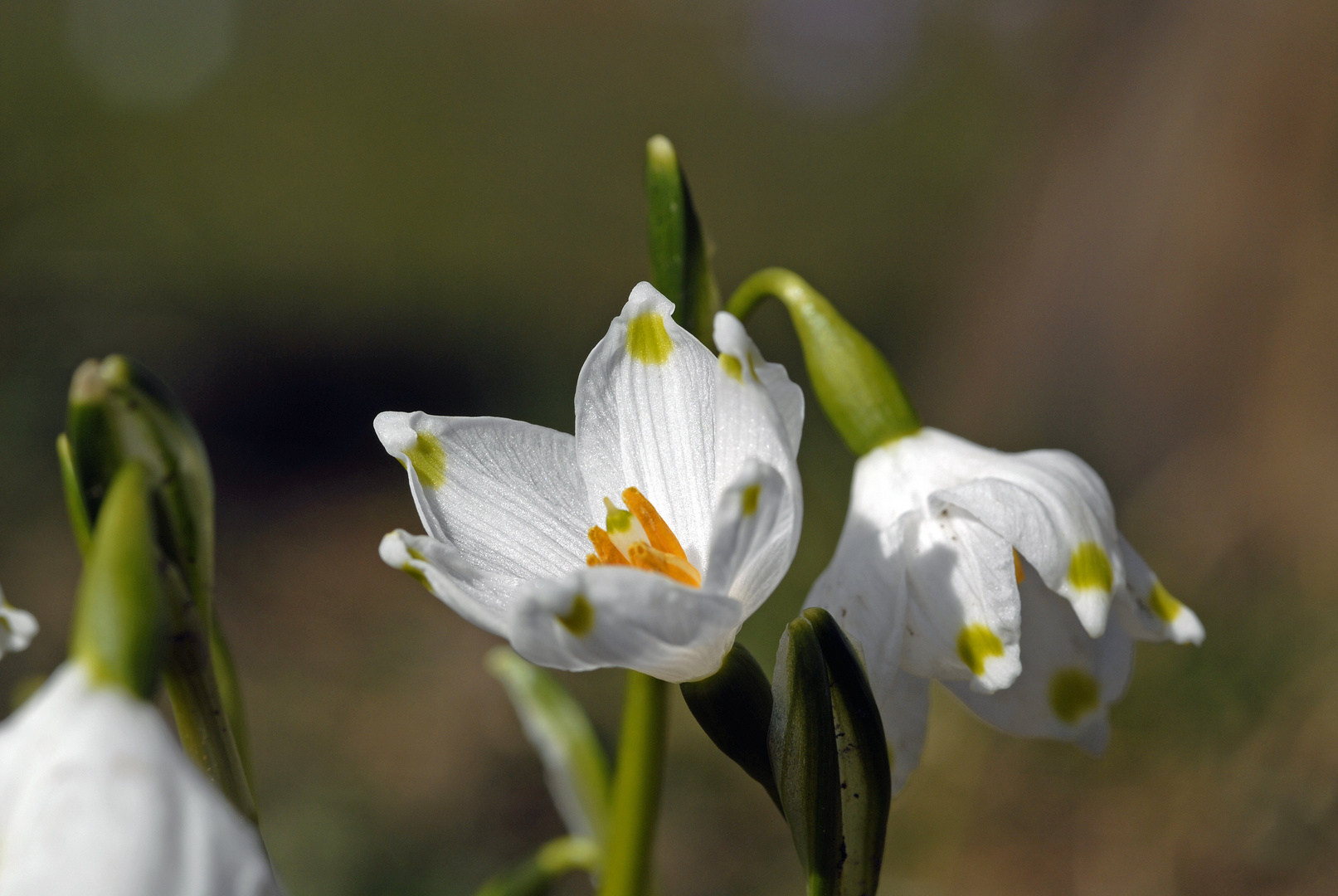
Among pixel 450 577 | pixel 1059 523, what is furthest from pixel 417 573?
pixel 1059 523

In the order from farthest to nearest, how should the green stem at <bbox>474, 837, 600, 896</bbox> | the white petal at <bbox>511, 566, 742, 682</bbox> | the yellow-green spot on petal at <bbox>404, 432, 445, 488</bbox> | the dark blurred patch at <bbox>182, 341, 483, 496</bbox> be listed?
1. the dark blurred patch at <bbox>182, 341, 483, 496</bbox>
2. the green stem at <bbox>474, 837, 600, 896</bbox>
3. the yellow-green spot on petal at <bbox>404, 432, 445, 488</bbox>
4. the white petal at <bbox>511, 566, 742, 682</bbox>

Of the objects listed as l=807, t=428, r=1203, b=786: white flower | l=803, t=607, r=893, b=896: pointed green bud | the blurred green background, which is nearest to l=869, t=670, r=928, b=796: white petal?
l=807, t=428, r=1203, b=786: white flower

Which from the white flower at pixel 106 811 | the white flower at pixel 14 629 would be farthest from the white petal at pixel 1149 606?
the white flower at pixel 14 629

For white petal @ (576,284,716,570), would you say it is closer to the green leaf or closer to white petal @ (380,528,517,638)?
white petal @ (380,528,517,638)

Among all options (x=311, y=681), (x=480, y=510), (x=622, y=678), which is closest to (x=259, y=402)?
(x=311, y=681)

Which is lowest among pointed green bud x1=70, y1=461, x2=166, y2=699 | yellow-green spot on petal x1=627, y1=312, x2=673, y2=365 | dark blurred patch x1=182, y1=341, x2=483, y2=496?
dark blurred patch x1=182, y1=341, x2=483, y2=496

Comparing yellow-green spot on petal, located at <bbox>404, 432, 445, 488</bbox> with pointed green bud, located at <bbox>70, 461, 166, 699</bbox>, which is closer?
pointed green bud, located at <bbox>70, 461, 166, 699</bbox>
